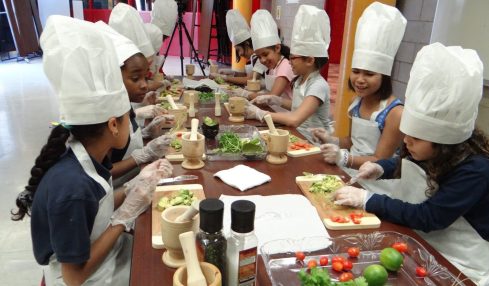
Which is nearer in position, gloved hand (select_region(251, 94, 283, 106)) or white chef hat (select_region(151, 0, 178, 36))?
gloved hand (select_region(251, 94, 283, 106))

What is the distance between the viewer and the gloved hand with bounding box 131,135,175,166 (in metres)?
1.60

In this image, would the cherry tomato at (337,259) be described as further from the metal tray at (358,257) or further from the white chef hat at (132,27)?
the white chef hat at (132,27)

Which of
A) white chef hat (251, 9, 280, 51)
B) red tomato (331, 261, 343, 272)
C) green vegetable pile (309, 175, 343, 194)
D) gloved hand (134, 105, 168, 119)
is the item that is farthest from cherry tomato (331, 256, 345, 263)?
white chef hat (251, 9, 280, 51)

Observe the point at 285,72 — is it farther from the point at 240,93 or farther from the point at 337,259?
the point at 337,259

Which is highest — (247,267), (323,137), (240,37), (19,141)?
(240,37)

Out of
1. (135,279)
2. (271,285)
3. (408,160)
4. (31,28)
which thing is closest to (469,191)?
(408,160)

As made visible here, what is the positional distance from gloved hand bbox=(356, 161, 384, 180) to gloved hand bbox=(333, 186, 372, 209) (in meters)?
0.22

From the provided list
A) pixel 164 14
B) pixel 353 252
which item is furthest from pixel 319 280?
pixel 164 14

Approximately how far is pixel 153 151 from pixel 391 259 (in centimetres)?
106

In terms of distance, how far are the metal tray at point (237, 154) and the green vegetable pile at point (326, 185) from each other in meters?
0.34

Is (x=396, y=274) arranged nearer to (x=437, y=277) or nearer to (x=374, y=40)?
(x=437, y=277)

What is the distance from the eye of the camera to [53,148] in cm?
103

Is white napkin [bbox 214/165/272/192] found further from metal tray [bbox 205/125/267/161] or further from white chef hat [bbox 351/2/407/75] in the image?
white chef hat [bbox 351/2/407/75]

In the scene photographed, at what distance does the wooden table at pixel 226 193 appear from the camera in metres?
0.88
